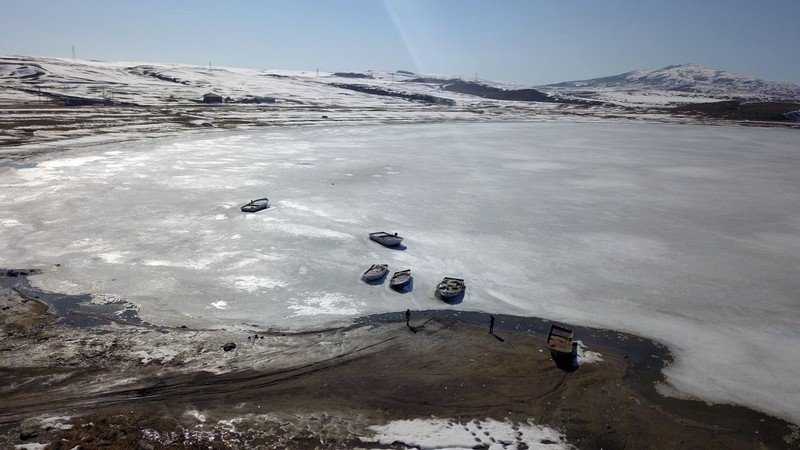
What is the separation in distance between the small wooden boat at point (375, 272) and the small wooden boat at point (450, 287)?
6.38 feet

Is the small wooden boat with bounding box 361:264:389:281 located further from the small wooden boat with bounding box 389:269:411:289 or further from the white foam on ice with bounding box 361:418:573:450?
the white foam on ice with bounding box 361:418:573:450

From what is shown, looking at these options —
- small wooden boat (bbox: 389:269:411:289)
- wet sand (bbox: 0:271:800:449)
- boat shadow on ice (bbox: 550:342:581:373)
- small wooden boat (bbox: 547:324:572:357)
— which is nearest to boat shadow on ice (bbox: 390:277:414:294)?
small wooden boat (bbox: 389:269:411:289)

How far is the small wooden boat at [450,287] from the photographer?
15289mm

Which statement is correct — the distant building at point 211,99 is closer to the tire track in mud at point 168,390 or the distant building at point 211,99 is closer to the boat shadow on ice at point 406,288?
the boat shadow on ice at point 406,288

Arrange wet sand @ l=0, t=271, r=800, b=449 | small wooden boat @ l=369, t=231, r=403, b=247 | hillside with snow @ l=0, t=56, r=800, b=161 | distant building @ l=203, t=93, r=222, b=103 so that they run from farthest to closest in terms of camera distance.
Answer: distant building @ l=203, t=93, r=222, b=103, hillside with snow @ l=0, t=56, r=800, b=161, small wooden boat @ l=369, t=231, r=403, b=247, wet sand @ l=0, t=271, r=800, b=449

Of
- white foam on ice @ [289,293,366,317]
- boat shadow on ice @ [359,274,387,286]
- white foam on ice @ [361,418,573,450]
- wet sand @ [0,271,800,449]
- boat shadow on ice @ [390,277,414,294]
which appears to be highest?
boat shadow on ice @ [359,274,387,286]

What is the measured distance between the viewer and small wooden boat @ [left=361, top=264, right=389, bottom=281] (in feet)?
53.8

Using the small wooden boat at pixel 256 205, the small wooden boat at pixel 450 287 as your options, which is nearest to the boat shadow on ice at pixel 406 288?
the small wooden boat at pixel 450 287

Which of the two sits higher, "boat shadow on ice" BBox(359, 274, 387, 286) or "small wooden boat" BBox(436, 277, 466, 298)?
"small wooden boat" BBox(436, 277, 466, 298)

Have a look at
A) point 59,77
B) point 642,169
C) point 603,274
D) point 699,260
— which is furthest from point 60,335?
point 59,77

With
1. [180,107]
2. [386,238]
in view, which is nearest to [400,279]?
[386,238]

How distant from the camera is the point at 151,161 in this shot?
3469 cm

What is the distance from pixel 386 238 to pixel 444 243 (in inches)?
93.0

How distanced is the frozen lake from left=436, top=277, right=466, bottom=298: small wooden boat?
0.49m
